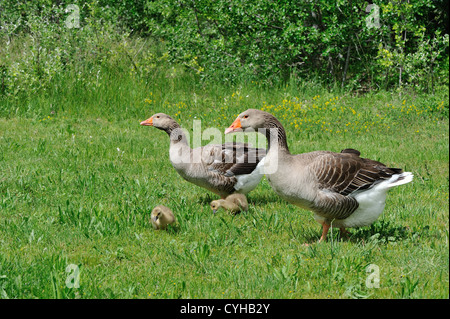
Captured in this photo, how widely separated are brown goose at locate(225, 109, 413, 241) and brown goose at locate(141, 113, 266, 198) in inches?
63.6

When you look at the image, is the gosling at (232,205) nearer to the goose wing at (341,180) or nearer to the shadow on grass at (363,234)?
the shadow on grass at (363,234)

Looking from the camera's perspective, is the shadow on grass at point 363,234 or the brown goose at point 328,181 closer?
the brown goose at point 328,181

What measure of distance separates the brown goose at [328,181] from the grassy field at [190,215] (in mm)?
313

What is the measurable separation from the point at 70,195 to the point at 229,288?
3.47 meters

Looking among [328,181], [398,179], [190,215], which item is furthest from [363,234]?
[190,215]

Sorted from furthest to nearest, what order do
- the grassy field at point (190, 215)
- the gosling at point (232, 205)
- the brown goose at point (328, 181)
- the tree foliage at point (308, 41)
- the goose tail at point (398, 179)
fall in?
the tree foliage at point (308, 41)
the gosling at point (232, 205)
the goose tail at point (398, 179)
the brown goose at point (328, 181)
the grassy field at point (190, 215)

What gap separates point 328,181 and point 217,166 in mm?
2158

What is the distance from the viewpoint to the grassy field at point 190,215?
14.6ft

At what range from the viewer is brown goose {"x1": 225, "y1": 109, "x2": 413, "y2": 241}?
5.23 metres

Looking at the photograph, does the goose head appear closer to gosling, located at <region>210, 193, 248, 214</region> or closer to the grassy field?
the grassy field

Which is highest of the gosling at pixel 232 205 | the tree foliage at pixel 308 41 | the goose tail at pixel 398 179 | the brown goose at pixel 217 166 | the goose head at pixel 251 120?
the tree foliage at pixel 308 41

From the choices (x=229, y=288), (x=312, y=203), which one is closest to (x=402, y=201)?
(x=312, y=203)

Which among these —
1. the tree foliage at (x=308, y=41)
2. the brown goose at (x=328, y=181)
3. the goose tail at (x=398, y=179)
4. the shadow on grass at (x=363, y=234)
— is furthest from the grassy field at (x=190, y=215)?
the tree foliage at (x=308, y=41)

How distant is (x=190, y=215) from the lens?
252 inches
